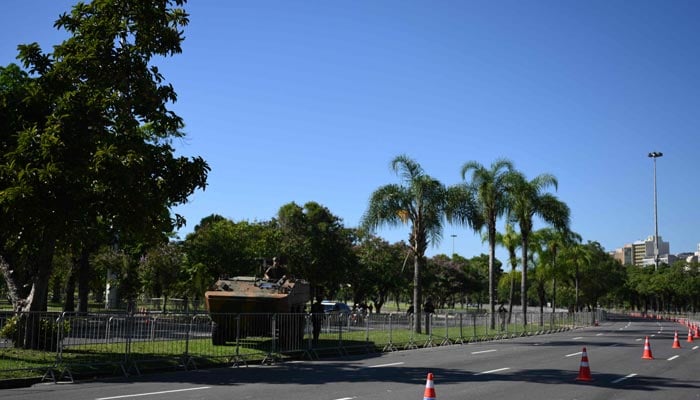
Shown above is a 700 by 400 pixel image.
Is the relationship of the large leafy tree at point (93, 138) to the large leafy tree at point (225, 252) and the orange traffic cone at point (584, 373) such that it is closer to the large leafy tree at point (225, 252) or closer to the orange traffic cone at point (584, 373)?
→ the orange traffic cone at point (584, 373)

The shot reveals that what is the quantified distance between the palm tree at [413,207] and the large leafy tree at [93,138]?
15.4 m

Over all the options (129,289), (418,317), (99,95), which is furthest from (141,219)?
(129,289)

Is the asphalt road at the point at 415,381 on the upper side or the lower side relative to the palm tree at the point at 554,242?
lower

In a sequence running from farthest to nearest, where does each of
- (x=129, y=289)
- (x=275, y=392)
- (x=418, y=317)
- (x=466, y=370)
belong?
(x=129, y=289)
(x=418, y=317)
(x=466, y=370)
(x=275, y=392)

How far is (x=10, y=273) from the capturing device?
19.3 m

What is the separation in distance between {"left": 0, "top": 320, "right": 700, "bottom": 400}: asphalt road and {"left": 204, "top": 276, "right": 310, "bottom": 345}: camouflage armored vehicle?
1.58m

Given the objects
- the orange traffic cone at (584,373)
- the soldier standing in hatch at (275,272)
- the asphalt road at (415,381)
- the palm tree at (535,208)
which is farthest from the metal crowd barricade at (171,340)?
the palm tree at (535,208)

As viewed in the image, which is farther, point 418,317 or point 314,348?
point 418,317

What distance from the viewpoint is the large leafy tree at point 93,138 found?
1472cm

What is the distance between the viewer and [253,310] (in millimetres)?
19594

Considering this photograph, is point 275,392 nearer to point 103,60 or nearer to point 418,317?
point 103,60

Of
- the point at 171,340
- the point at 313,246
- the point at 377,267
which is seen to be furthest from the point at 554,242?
the point at 171,340

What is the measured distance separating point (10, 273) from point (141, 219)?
5791mm

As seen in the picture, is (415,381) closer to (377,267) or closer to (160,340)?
(160,340)
